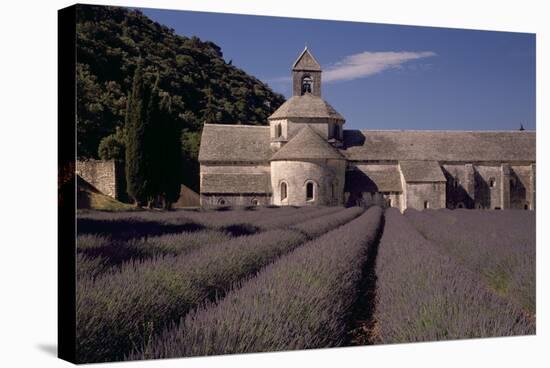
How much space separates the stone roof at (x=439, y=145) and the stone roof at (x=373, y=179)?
0.23 metres

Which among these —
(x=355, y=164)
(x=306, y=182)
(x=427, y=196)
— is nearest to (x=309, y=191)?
(x=306, y=182)

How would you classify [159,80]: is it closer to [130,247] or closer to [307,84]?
[307,84]

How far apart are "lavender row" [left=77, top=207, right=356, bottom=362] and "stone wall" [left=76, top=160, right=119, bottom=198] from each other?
3.26 feet

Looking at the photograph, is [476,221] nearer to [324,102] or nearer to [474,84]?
[474,84]

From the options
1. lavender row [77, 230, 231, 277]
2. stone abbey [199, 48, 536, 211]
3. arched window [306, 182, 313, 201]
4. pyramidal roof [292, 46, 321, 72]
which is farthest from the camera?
arched window [306, 182, 313, 201]

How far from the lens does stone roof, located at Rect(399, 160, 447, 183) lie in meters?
12.1

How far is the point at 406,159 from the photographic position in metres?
12.2

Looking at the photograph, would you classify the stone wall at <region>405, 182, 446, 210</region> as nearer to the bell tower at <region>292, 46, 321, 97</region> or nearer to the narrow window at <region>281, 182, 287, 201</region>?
the narrow window at <region>281, 182, 287, 201</region>

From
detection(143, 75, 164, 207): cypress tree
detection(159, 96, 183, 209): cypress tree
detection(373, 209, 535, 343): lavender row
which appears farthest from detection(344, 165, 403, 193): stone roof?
detection(143, 75, 164, 207): cypress tree

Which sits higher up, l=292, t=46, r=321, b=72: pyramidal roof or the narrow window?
l=292, t=46, r=321, b=72: pyramidal roof

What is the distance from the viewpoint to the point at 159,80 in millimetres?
9344

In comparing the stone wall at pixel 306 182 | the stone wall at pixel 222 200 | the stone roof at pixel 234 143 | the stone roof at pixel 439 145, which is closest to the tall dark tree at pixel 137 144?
the stone wall at pixel 222 200

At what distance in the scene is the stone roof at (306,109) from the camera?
10273mm

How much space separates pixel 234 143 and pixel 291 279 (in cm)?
366
